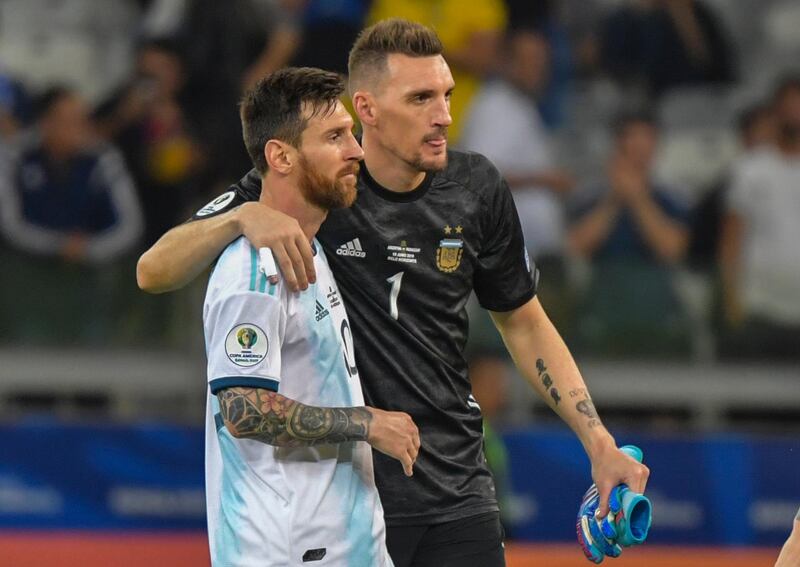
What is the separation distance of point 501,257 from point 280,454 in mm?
1156

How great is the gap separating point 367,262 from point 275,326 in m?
0.71

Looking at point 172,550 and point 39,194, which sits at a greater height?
point 39,194

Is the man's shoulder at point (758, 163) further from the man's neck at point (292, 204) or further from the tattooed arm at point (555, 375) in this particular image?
the man's neck at point (292, 204)

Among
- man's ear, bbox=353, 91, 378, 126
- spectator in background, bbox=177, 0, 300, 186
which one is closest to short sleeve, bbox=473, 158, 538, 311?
man's ear, bbox=353, 91, 378, 126

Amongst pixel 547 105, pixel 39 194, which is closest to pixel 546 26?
pixel 547 105

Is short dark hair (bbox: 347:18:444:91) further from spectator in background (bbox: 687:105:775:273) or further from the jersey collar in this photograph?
spectator in background (bbox: 687:105:775:273)

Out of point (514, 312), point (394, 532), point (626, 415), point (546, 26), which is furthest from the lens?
point (546, 26)

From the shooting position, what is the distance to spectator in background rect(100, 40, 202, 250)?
9.98 m

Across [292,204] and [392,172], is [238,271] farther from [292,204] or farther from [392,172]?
[392,172]

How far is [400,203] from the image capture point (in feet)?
14.5

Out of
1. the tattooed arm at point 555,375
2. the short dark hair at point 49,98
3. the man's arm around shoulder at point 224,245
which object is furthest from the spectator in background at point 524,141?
the man's arm around shoulder at point 224,245

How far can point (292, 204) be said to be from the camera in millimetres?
3875

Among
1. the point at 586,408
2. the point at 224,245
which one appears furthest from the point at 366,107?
the point at 586,408

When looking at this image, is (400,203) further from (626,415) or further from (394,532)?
(626,415)
